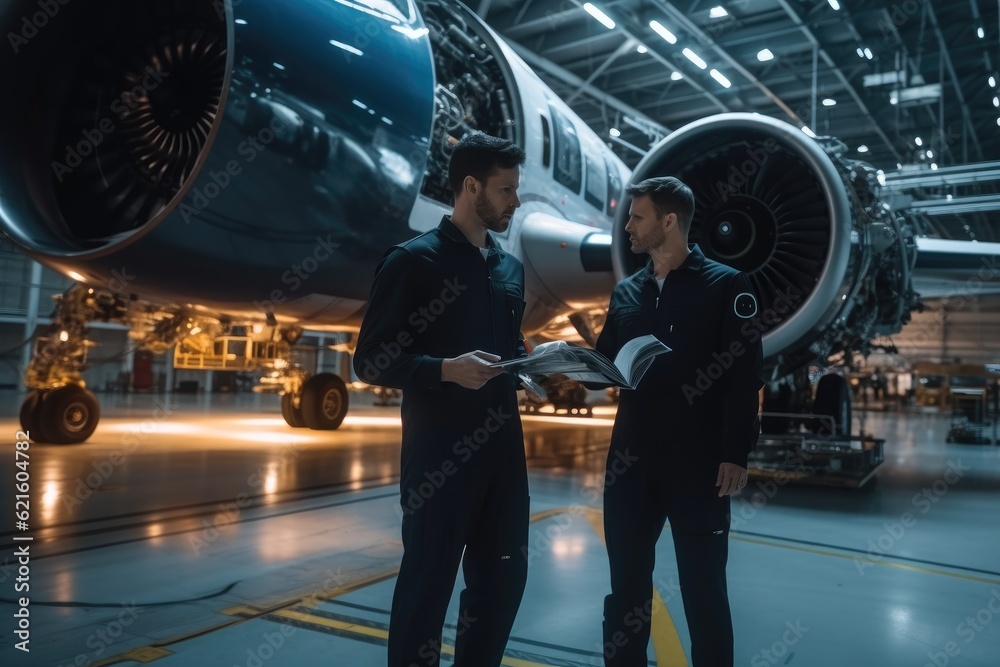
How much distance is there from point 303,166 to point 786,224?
10.6 feet

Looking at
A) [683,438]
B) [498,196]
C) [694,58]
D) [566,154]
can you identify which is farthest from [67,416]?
[694,58]

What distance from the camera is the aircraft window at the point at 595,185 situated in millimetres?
7332

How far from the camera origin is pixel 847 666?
2.30 metres

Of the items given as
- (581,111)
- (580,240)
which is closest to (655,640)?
(580,240)

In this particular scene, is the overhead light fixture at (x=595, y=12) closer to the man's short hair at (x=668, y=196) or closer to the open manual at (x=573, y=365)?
the man's short hair at (x=668, y=196)

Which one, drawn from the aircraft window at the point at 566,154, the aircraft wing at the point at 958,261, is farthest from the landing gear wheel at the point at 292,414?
the aircraft wing at the point at 958,261

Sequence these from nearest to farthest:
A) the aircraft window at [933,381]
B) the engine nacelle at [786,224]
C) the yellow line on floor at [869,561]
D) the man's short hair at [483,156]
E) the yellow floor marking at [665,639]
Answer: the man's short hair at [483,156] < the yellow floor marking at [665,639] < the yellow line on floor at [869,561] < the engine nacelle at [786,224] < the aircraft window at [933,381]

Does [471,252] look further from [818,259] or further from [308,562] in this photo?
[818,259]

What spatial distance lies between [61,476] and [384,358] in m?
4.73

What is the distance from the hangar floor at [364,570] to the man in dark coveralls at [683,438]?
53 centimetres

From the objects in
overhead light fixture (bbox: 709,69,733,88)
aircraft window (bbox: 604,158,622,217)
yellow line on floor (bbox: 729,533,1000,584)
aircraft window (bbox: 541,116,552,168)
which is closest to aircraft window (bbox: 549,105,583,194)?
aircraft window (bbox: 541,116,552,168)

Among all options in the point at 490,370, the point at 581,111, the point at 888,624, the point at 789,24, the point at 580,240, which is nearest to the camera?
the point at 490,370

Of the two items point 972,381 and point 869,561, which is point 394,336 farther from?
point 972,381

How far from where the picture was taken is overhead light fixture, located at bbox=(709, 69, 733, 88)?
14.1m
